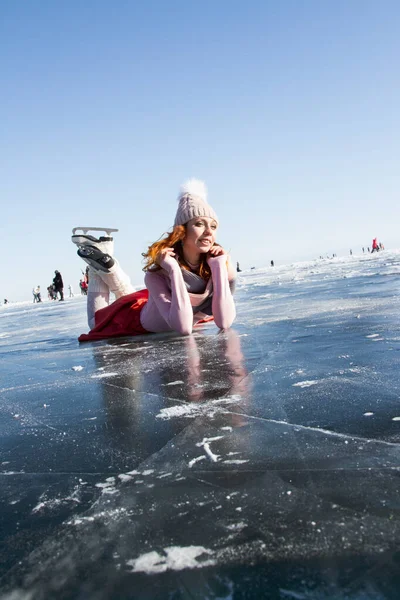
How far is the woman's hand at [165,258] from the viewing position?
3.78 meters

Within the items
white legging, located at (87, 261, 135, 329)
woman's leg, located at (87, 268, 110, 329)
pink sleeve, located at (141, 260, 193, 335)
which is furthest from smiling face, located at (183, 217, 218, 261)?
woman's leg, located at (87, 268, 110, 329)

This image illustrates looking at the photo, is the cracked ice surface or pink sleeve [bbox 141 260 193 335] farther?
pink sleeve [bbox 141 260 193 335]

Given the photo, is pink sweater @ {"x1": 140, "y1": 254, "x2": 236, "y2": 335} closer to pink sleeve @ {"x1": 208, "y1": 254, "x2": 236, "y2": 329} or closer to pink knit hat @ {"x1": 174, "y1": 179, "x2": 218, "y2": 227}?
pink sleeve @ {"x1": 208, "y1": 254, "x2": 236, "y2": 329}

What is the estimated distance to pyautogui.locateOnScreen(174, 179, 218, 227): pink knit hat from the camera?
3.85 m

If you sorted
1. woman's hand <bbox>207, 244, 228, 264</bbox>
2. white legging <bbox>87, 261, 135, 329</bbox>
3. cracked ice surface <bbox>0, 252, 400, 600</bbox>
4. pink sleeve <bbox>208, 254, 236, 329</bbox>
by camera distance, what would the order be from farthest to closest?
white legging <bbox>87, 261, 135, 329</bbox> < woman's hand <bbox>207, 244, 228, 264</bbox> < pink sleeve <bbox>208, 254, 236, 329</bbox> < cracked ice surface <bbox>0, 252, 400, 600</bbox>

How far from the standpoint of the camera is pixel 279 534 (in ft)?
2.46

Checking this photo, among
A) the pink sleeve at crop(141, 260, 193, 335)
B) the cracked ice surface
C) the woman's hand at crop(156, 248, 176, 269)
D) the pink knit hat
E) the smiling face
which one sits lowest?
the cracked ice surface

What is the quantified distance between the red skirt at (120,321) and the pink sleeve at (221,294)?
967 mm

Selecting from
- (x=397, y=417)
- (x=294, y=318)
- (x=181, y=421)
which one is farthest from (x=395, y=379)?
(x=294, y=318)

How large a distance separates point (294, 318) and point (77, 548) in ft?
11.3

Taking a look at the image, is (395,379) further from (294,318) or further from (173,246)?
(173,246)

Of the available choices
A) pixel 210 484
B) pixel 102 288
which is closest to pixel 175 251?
pixel 102 288

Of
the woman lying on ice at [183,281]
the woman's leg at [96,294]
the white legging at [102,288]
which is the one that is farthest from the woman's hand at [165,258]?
the woman's leg at [96,294]

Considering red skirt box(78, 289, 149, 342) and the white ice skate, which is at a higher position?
the white ice skate
